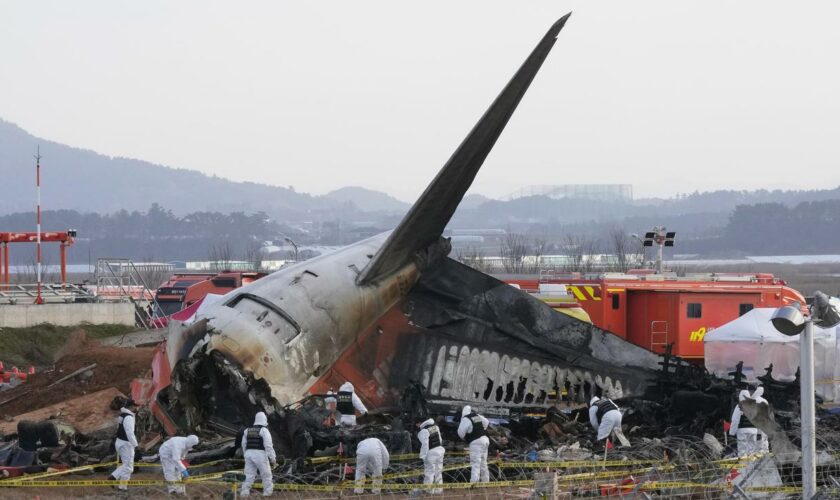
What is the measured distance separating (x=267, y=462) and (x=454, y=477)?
124 inches

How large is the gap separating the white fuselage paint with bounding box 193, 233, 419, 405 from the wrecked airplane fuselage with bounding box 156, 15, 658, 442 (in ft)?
0.08

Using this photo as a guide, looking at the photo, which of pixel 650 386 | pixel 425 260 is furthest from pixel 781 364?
pixel 425 260

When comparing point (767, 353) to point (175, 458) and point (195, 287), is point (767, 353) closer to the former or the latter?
point (175, 458)

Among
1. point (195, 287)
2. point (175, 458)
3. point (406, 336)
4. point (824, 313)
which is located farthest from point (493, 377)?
point (195, 287)

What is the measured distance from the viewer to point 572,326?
2439 cm

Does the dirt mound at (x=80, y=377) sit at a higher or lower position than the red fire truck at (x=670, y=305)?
lower

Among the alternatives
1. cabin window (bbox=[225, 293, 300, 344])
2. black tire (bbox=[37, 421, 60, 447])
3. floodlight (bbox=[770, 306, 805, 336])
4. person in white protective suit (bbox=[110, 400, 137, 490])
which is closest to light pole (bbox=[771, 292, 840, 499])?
floodlight (bbox=[770, 306, 805, 336])

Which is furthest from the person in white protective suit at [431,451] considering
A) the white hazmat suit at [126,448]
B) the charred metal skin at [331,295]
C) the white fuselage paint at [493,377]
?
the white fuselage paint at [493,377]

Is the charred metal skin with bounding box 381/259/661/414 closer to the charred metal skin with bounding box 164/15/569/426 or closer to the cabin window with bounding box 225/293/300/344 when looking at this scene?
the charred metal skin with bounding box 164/15/569/426

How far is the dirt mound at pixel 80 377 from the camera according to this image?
102 feet

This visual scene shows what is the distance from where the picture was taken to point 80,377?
110 ft

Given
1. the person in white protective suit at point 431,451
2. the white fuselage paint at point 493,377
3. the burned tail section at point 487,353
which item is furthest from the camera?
the white fuselage paint at point 493,377

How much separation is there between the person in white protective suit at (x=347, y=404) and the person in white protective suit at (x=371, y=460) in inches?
96.6

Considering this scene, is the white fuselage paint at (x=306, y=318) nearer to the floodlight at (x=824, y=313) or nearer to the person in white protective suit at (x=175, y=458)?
the person in white protective suit at (x=175, y=458)
